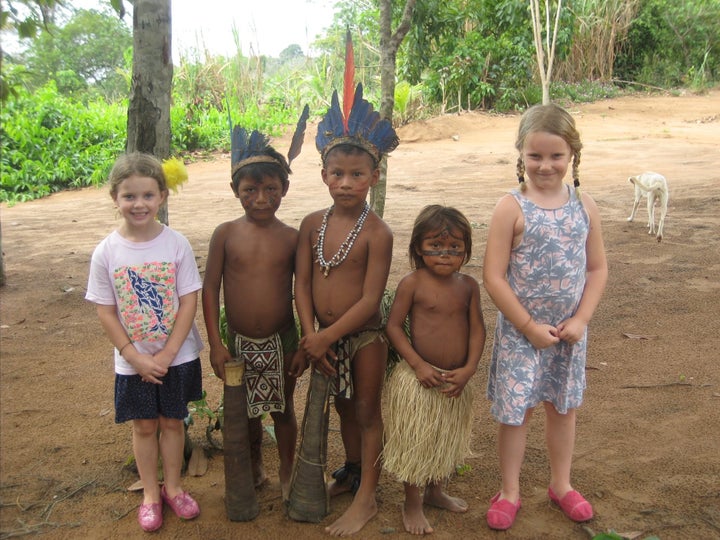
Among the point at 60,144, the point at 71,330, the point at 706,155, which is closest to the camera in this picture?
the point at 71,330

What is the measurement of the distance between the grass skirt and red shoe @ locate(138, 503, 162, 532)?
87 cm

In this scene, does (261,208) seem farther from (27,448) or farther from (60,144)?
(60,144)

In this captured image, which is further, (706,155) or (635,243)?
(706,155)

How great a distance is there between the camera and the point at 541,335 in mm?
2369

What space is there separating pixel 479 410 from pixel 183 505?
160cm

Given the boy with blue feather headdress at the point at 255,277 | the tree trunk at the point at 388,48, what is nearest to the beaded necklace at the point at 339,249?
the boy with blue feather headdress at the point at 255,277

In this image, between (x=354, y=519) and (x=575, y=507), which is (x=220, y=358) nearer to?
(x=354, y=519)

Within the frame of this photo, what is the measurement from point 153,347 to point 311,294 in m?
0.61

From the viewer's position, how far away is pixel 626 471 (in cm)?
284

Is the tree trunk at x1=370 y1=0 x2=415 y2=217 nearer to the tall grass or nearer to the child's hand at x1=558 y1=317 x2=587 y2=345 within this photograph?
the child's hand at x1=558 y1=317 x2=587 y2=345

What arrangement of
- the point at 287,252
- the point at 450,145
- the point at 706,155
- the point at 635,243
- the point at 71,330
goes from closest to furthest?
1. the point at 287,252
2. the point at 71,330
3. the point at 635,243
4. the point at 706,155
5. the point at 450,145

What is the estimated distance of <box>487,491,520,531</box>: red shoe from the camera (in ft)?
8.13

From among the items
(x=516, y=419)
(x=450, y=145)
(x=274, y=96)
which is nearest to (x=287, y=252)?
(x=516, y=419)

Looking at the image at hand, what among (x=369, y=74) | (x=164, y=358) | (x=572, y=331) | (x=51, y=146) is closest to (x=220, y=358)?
(x=164, y=358)
